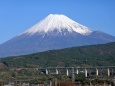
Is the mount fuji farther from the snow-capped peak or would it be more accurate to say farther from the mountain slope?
the mountain slope

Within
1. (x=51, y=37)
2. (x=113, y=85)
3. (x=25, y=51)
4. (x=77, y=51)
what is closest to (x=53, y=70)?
(x=77, y=51)

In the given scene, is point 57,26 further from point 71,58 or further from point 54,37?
point 71,58

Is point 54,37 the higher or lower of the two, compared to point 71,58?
higher

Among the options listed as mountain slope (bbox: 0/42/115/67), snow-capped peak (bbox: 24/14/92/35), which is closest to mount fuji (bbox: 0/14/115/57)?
snow-capped peak (bbox: 24/14/92/35)

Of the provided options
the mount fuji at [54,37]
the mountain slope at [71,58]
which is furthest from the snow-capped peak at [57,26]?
the mountain slope at [71,58]

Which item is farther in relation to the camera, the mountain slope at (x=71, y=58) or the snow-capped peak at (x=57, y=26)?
the snow-capped peak at (x=57, y=26)

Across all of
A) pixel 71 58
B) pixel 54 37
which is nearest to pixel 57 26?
pixel 54 37

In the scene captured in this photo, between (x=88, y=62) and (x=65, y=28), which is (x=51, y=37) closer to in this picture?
(x=65, y=28)

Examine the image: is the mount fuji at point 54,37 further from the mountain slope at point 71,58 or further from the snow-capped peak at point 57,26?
the mountain slope at point 71,58
